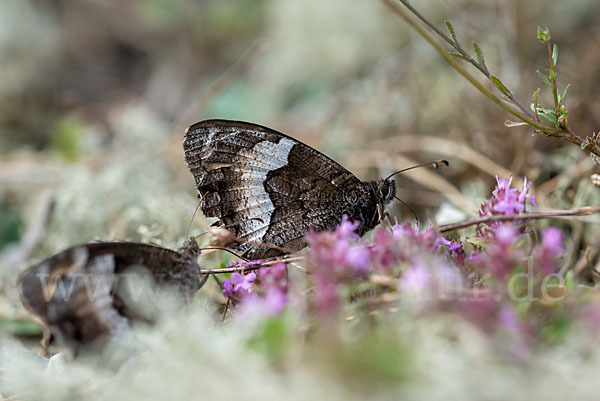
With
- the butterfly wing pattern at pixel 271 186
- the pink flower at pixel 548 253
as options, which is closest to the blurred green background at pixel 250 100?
the butterfly wing pattern at pixel 271 186

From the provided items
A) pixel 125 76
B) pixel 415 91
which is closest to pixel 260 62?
pixel 125 76

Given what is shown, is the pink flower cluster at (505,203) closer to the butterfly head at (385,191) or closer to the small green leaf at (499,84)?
the small green leaf at (499,84)

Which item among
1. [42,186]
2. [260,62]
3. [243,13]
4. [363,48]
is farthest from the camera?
[243,13]

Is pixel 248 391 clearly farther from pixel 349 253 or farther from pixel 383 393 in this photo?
pixel 349 253

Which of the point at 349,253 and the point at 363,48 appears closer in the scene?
the point at 349,253

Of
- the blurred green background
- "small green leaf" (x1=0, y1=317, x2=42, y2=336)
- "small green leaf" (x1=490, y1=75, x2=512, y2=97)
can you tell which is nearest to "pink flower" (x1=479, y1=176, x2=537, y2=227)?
"small green leaf" (x1=490, y1=75, x2=512, y2=97)

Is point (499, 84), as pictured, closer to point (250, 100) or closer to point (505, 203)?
point (505, 203)
